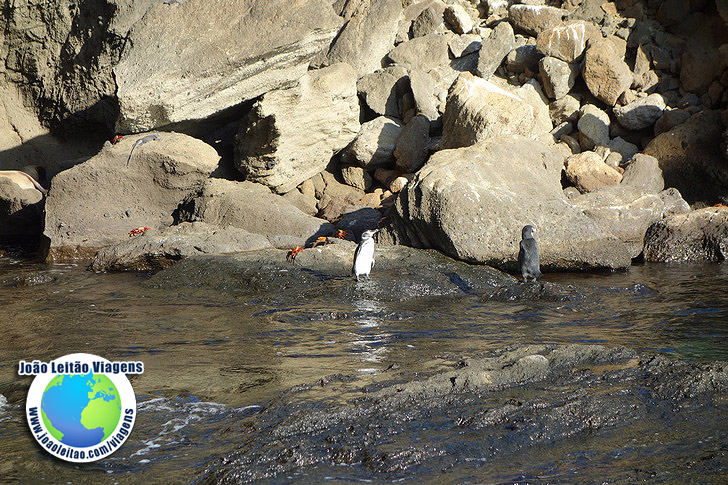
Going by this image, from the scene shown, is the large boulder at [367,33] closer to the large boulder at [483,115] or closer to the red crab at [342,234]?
the large boulder at [483,115]

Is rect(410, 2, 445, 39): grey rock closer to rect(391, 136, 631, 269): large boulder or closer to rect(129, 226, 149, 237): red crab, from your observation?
rect(391, 136, 631, 269): large boulder

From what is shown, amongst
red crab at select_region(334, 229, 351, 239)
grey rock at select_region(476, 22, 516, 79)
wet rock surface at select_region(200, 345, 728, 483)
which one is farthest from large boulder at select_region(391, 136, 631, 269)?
grey rock at select_region(476, 22, 516, 79)

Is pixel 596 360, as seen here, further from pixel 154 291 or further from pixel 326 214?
pixel 326 214

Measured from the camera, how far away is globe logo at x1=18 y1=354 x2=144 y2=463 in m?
3.78

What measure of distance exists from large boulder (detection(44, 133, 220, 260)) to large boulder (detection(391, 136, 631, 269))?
3.97m

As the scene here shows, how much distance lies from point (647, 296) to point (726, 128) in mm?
5627

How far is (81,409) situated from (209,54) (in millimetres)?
8112

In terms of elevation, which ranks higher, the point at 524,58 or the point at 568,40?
the point at 568,40

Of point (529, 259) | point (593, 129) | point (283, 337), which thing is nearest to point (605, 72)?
point (593, 129)

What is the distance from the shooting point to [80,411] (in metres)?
3.77

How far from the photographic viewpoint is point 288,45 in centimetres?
1066

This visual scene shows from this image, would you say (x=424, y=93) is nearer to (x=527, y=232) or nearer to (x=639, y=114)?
(x=639, y=114)

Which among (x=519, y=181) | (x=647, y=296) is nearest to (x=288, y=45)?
(x=519, y=181)

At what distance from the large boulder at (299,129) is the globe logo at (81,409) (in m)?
7.74
